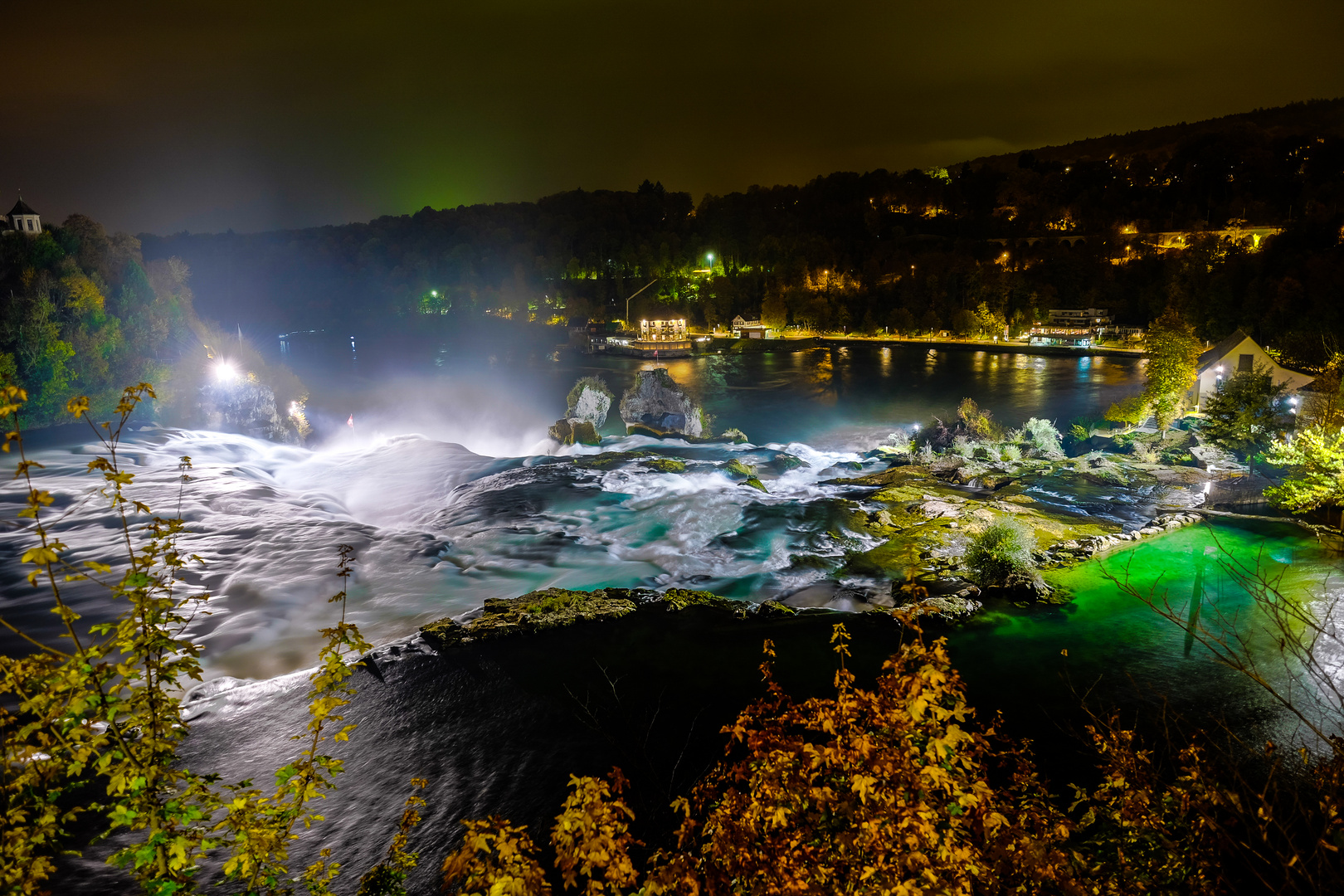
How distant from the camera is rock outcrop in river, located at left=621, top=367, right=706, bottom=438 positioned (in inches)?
1638

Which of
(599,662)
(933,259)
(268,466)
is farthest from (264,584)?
(933,259)

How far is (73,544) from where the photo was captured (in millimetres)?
19438

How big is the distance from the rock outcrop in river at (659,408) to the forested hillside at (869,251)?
66736mm

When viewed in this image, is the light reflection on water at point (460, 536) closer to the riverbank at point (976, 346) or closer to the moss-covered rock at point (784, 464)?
the moss-covered rock at point (784, 464)

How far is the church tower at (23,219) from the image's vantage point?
117 feet

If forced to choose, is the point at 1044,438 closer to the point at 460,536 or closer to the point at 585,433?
the point at 585,433

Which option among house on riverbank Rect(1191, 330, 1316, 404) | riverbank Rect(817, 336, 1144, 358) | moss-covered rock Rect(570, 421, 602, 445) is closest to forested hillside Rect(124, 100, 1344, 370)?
riverbank Rect(817, 336, 1144, 358)

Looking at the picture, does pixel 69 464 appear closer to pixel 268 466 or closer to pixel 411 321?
pixel 268 466

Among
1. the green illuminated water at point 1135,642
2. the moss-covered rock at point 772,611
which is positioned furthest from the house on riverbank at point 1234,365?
the moss-covered rock at point 772,611

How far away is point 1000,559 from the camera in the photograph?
18.0 meters

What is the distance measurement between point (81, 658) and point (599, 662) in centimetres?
1154

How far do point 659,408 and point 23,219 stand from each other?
36.4 meters

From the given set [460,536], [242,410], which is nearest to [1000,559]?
[460,536]

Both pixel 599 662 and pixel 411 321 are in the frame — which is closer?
pixel 599 662
